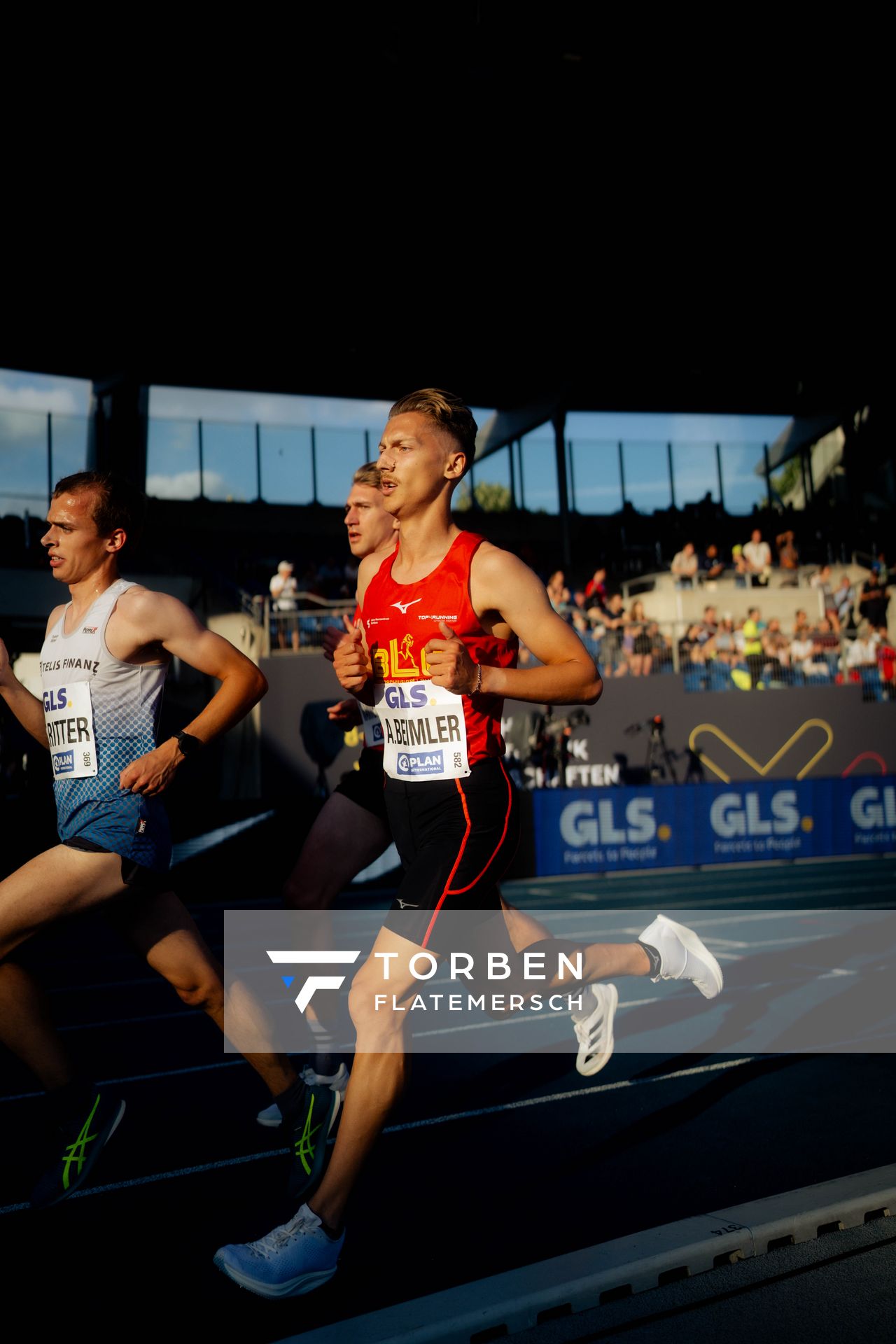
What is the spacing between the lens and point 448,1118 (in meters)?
4.19

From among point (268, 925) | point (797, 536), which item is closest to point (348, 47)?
point (268, 925)

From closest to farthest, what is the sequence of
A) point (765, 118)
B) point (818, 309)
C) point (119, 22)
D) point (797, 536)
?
point (119, 22)
point (765, 118)
point (818, 309)
point (797, 536)

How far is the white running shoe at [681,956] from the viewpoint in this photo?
3.81m

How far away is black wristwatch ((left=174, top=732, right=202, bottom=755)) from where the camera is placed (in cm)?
322

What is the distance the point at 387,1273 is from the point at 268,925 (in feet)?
24.6

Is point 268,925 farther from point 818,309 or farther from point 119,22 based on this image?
point 818,309

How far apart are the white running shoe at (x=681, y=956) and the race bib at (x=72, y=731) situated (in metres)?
2.02

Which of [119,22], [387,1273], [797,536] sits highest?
[119,22]

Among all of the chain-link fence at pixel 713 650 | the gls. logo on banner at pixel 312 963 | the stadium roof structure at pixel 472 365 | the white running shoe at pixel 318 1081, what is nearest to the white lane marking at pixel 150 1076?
the white running shoe at pixel 318 1081

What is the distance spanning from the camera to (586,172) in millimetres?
17328

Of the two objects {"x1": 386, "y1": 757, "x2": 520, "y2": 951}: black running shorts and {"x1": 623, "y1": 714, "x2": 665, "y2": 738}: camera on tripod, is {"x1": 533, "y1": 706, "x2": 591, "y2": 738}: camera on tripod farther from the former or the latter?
{"x1": 386, "y1": 757, "x2": 520, "y2": 951}: black running shorts

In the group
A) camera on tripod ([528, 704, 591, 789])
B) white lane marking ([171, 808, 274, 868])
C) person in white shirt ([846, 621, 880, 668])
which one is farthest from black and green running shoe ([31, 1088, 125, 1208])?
person in white shirt ([846, 621, 880, 668])

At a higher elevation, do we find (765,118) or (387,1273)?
(765,118)

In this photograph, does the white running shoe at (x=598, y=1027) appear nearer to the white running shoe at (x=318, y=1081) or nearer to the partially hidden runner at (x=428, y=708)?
the partially hidden runner at (x=428, y=708)
